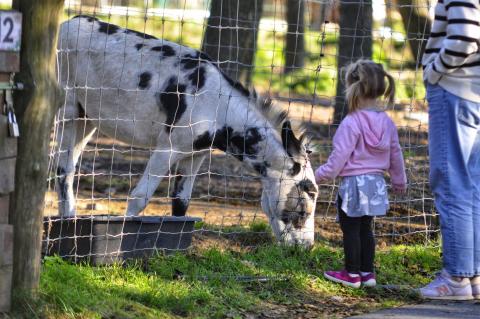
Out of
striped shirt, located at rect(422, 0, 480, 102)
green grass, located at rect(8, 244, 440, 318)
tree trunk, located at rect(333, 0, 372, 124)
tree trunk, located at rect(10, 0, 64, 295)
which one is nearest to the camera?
tree trunk, located at rect(10, 0, 64, 295)

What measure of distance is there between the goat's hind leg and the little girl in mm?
2724

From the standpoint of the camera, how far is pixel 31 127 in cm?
512

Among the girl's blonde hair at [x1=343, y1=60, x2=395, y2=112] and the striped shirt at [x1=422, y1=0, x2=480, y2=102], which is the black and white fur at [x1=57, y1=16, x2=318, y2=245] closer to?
the girl's blonde hair at [x1=343, y1=60, x2=395, y2=112]

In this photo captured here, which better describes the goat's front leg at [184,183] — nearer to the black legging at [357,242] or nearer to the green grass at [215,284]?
the green grass at [215,284]

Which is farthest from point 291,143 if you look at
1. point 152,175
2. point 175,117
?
point 152,175

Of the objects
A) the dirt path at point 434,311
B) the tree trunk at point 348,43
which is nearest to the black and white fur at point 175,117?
the dirt path at point 434,311

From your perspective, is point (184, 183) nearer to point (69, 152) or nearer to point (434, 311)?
point (69, 152)

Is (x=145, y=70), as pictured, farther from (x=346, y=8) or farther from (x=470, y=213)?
(x=346, y=8)

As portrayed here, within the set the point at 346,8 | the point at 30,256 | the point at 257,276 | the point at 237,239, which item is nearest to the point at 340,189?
the point at 257,276

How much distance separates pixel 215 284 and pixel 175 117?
2.03m

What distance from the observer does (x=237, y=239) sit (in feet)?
25.9

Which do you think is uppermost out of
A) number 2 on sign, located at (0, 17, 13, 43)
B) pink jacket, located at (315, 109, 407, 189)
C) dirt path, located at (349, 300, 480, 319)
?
number 2 on sign, located at (0, 17, 13, 43)

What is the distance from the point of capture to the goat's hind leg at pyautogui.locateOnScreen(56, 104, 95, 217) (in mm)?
8336

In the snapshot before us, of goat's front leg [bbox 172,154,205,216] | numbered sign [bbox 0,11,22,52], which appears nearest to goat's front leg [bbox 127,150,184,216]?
goat's front leg [bbox 172,154,205,216]
